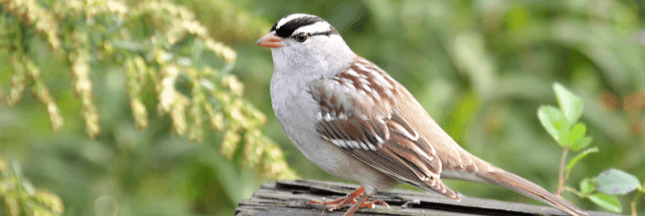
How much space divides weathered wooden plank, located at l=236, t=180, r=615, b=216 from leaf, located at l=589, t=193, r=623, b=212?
8.6 inches

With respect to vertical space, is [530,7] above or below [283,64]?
above

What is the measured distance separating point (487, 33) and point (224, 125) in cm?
281

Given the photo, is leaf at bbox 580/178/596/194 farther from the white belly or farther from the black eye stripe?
the black eye stripe

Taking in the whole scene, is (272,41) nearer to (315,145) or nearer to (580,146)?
(315,145)

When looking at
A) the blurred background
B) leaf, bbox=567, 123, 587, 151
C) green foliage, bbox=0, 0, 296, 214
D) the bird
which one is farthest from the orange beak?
leaf, bbox=567, 123, 587, 151

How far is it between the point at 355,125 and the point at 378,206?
453mm

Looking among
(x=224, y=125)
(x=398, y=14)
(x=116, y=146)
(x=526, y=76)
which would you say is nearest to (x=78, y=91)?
(x=224, y=125)

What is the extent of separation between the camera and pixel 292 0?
4.47m

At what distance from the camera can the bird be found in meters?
2.23

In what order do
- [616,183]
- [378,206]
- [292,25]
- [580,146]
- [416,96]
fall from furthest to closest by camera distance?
[416,96]
[378,206]
[292,25]
[580,146]
[616,183]

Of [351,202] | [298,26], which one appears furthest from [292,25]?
[351,202]

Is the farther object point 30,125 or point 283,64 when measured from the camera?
point 30,125

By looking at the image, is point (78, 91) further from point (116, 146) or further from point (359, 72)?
point (116, 146)

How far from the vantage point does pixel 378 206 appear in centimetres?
248
